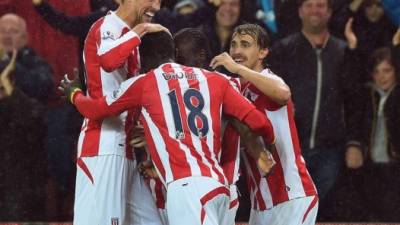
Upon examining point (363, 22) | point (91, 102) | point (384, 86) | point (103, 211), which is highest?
point (363, 22)

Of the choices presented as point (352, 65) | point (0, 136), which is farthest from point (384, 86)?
point (0, 136)

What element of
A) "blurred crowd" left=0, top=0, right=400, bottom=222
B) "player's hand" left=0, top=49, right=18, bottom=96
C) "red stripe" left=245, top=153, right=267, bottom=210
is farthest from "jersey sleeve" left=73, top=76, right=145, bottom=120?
"player's hand" left=0, top=49, right=18, bottom=96

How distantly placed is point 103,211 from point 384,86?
3.49m

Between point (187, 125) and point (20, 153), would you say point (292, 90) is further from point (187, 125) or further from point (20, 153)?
point (187, 125)

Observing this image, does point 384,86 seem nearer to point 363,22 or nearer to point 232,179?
point 363,22

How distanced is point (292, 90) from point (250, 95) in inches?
106

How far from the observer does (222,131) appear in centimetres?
528

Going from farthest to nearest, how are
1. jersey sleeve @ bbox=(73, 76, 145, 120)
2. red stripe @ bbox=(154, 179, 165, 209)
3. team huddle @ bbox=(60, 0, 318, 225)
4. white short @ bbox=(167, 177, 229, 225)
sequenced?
red stripe @ bbox=(154, 179, 165, 209), jersey sleeve @ bbox=(73, 76, 145, 120), team huddle @ bbox=(60, 0, 318, 225), white short @ bbox=(167, 177, 229, 225)

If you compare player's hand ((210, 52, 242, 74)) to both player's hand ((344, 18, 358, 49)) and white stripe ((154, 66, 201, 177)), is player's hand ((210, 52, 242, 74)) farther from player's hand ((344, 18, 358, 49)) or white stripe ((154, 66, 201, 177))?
player's hand ((344, 18, 358, 49))

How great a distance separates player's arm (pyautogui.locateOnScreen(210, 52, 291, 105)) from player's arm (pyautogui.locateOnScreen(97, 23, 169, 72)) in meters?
0.36

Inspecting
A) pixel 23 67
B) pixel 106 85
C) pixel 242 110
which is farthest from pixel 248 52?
pixel 23 67

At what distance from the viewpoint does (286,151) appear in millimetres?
5504

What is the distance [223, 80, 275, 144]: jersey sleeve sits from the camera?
5090 mm

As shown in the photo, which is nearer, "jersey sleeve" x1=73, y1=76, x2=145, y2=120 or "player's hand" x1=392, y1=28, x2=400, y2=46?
"jersey sleeve" x1=73, y1=76, x2=145, y2=120
